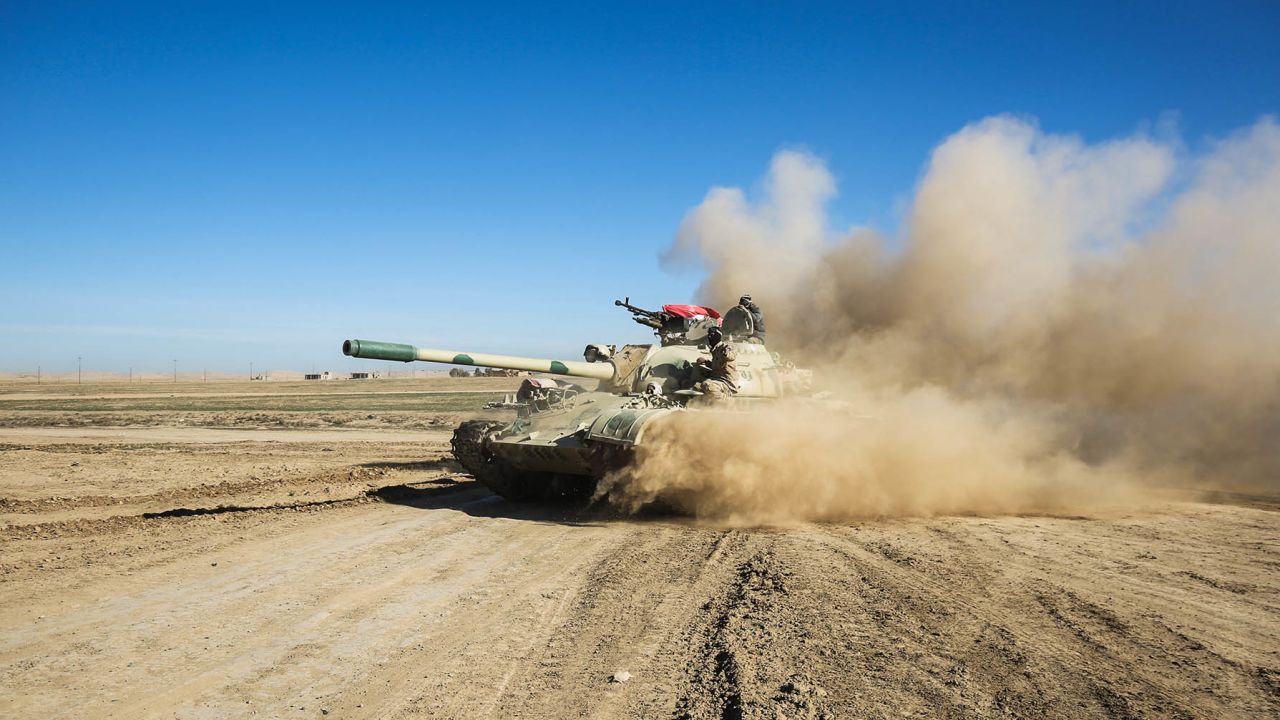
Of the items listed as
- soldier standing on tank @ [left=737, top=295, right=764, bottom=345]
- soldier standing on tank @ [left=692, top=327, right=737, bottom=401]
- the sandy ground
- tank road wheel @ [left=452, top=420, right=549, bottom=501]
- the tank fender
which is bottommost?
the sandy ground

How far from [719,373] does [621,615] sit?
21.9 feet

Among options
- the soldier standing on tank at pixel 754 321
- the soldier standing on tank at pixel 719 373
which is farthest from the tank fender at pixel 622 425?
the soldier standing on tank at pixel 754 321

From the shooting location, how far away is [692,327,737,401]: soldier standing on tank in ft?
40.7

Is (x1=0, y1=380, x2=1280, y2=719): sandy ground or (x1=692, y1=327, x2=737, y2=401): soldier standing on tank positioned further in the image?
(x1=692, y1=327, x2=737, y2=401): soldier standing on tank

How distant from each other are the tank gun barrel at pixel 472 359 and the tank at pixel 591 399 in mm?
15

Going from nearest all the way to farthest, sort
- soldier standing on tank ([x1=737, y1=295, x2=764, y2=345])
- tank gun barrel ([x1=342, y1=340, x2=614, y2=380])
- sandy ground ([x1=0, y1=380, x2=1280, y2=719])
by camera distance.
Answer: sandy ground ([x1=0, y1=380, x2=1280, y2=719]) < tank gun barrel ([x1=342, y1=340, x2=614, y2=380]) < soldier standing on tank ([x1=737, y1=295, x2=764, y2=345])

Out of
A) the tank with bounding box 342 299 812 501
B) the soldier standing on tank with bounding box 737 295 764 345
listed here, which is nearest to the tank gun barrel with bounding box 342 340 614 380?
the tank with bounding box 342 299 812 501

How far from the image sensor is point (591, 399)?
12742 mm

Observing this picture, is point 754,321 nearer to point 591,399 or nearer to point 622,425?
point 591,399

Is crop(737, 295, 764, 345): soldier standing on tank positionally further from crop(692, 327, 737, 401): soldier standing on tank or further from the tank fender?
the tank fender

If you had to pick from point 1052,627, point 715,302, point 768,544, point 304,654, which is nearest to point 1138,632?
point 1052,627

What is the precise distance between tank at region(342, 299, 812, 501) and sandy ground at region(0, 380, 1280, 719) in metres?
0.95

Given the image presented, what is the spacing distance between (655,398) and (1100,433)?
1157cm

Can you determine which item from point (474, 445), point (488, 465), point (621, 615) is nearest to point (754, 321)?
point (488, 465)
